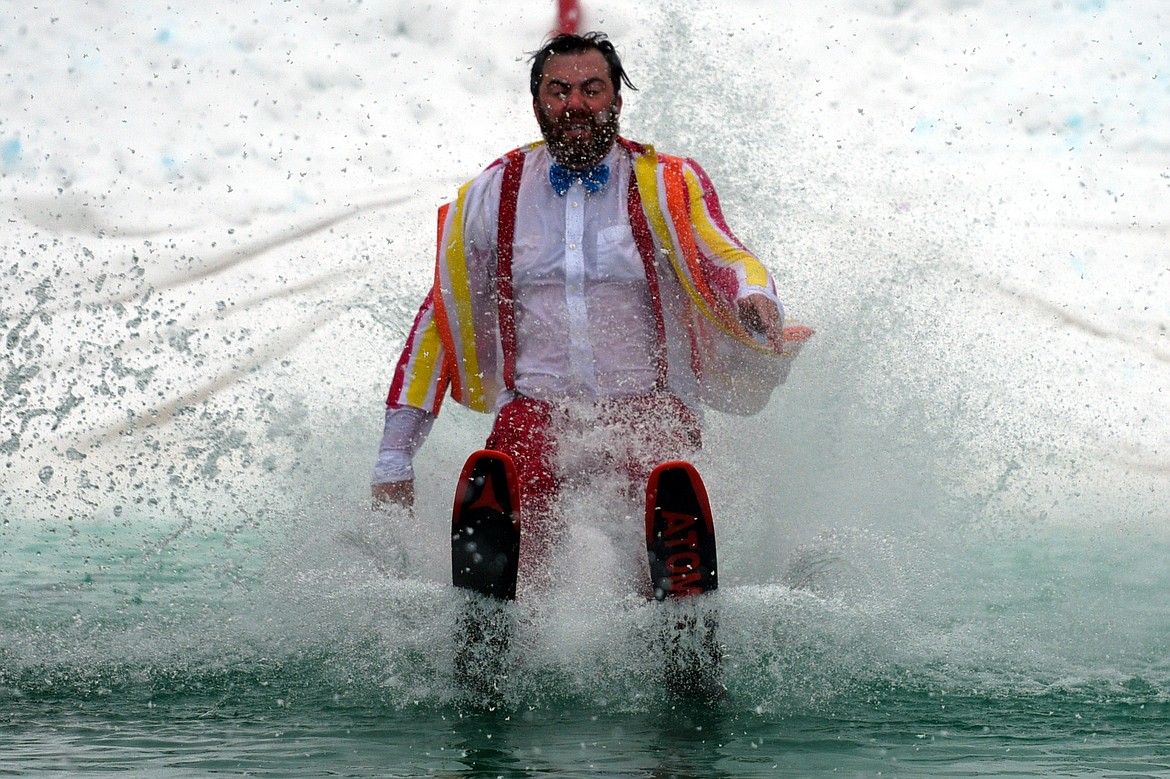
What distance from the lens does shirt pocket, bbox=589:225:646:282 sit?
11.3 feet

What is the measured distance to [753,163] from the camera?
4816 millimetres

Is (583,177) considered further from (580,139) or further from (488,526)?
(488,526)

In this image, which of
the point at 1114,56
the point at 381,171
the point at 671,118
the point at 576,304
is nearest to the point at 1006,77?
the point at 1114,56

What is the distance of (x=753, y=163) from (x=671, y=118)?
0.37m

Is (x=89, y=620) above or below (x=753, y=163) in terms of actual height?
below

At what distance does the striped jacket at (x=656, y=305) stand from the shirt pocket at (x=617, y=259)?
0.09 feet

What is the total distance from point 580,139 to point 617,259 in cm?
29

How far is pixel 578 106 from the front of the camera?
3395 millimetres

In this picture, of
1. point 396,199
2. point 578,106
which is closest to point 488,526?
point 578,106

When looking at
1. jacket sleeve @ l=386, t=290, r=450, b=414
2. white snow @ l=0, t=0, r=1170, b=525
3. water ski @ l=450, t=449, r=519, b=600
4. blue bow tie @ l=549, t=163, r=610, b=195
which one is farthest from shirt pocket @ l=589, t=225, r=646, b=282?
white snow @ l=0, t=0, r=1170, b=525

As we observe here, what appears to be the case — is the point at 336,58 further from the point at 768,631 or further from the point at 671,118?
the point at 768,631

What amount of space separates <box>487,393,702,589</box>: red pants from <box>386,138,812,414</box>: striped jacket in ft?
0.46

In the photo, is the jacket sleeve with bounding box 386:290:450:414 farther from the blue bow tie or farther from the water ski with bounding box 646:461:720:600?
the water ski with bounding box 646:461:720:600

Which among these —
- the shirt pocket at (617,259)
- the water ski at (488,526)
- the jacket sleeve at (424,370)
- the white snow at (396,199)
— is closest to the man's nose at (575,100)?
the shirt pocket at (617,259)
